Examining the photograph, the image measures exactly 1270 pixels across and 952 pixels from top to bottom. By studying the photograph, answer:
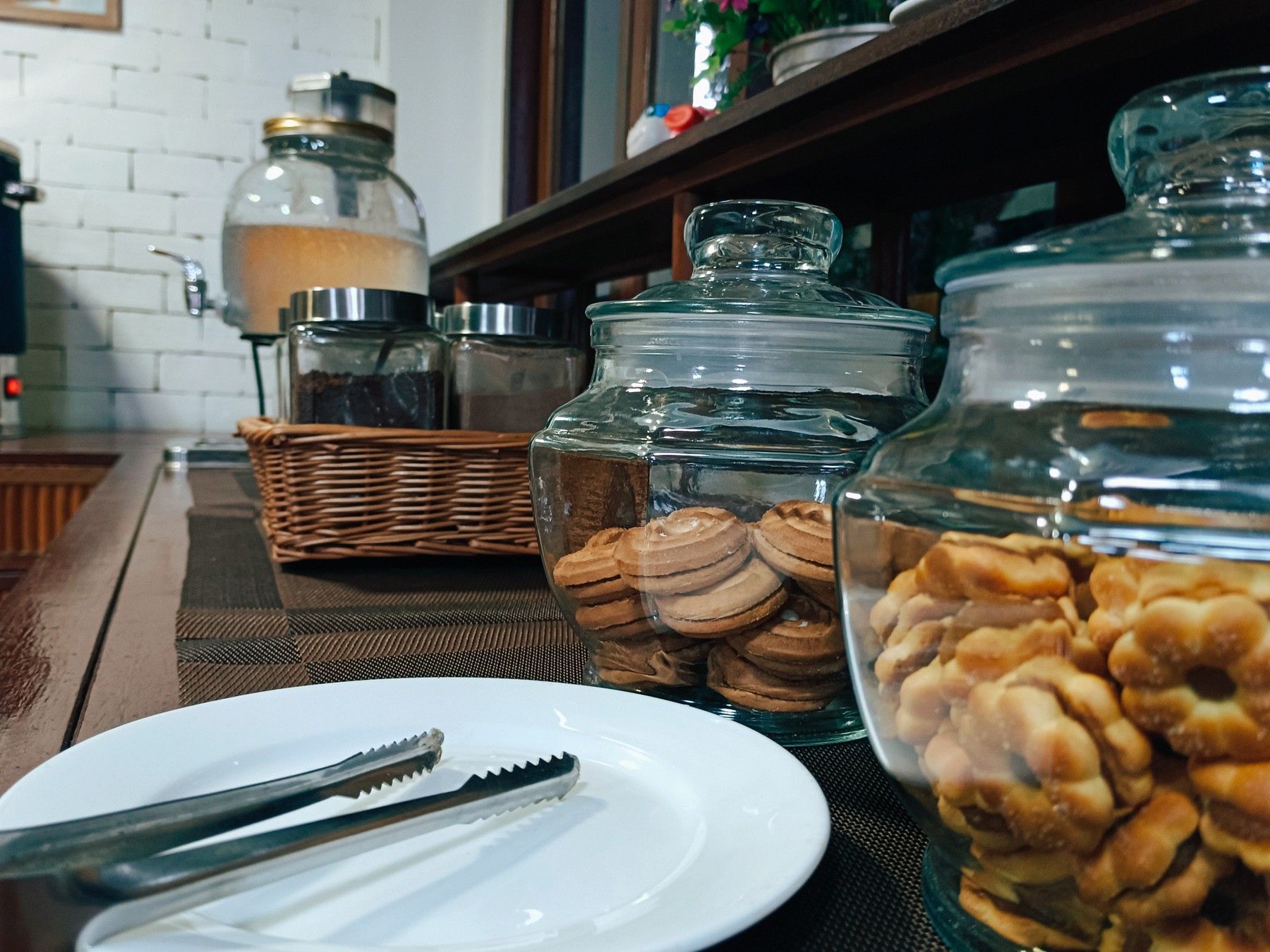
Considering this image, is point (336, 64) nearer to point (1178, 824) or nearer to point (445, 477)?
point (445, 477)

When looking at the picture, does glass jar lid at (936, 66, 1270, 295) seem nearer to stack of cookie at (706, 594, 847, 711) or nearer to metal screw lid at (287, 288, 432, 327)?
stack of cookie at (706, 594, 847, 711)

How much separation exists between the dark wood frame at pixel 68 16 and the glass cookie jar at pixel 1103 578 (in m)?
2.88

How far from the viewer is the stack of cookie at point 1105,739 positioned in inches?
8.9

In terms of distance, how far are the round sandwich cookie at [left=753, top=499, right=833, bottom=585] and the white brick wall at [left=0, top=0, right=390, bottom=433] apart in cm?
250

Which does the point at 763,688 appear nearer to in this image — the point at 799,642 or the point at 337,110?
the point at 799,642

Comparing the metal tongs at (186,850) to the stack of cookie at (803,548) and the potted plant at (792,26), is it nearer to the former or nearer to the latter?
the stack of cookie at (803,548)

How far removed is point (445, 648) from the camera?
0.61m

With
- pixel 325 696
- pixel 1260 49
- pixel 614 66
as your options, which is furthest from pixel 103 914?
pixel 614 66

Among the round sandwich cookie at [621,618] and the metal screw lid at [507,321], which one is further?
the metal screw lid at [507,321]

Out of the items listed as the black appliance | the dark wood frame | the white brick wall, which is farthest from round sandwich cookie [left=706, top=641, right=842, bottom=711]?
the dark wood frame

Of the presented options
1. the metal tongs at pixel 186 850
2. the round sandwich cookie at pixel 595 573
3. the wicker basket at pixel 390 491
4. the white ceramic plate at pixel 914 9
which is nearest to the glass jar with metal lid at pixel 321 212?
the wicker basket at pixel 390 491

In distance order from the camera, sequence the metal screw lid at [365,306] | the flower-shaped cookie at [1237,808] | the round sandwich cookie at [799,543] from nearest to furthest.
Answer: the flower-shaped cookie at [1237,808] < the round sandwich cookie at [799,543] < the metal screw lid at [365,306]

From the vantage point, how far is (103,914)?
23 centimetres

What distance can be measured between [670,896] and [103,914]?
143 millimetres
